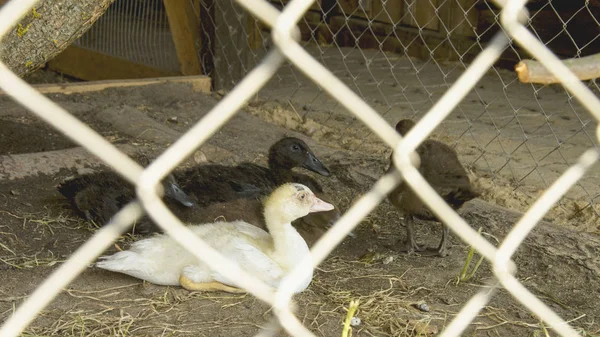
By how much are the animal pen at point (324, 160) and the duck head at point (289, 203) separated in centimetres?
32

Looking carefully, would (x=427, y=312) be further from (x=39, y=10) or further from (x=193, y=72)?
(x=193, y=72)

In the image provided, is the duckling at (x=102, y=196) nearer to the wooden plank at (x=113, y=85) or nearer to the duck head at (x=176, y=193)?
the duck head at (x=176, y=193)

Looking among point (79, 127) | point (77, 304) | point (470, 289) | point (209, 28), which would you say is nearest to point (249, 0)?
point (79, 127)

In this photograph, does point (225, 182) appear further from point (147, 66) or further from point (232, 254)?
point (147, 66)

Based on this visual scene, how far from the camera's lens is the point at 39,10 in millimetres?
2873

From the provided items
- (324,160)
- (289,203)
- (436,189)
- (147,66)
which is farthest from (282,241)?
(147,66)

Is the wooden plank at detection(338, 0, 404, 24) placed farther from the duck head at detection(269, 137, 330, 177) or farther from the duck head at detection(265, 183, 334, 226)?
the duck head at detection(265, 183, 334, 226)

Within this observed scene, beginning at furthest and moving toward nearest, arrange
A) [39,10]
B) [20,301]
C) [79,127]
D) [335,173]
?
[335,173], [20,301], [39,10], [79,127]

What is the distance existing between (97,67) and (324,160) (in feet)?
11.5

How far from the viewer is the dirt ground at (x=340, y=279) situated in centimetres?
306

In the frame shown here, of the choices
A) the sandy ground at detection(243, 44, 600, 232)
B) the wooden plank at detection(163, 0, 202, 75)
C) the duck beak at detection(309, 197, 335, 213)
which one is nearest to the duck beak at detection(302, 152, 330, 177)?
the sandy ground at detection(243, 44, 600, 232)

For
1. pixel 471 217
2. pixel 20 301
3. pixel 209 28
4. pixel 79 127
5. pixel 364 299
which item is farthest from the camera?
pixel 209 28

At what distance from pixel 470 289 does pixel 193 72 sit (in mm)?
4026

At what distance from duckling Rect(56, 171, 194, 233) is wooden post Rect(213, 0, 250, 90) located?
2.60m
